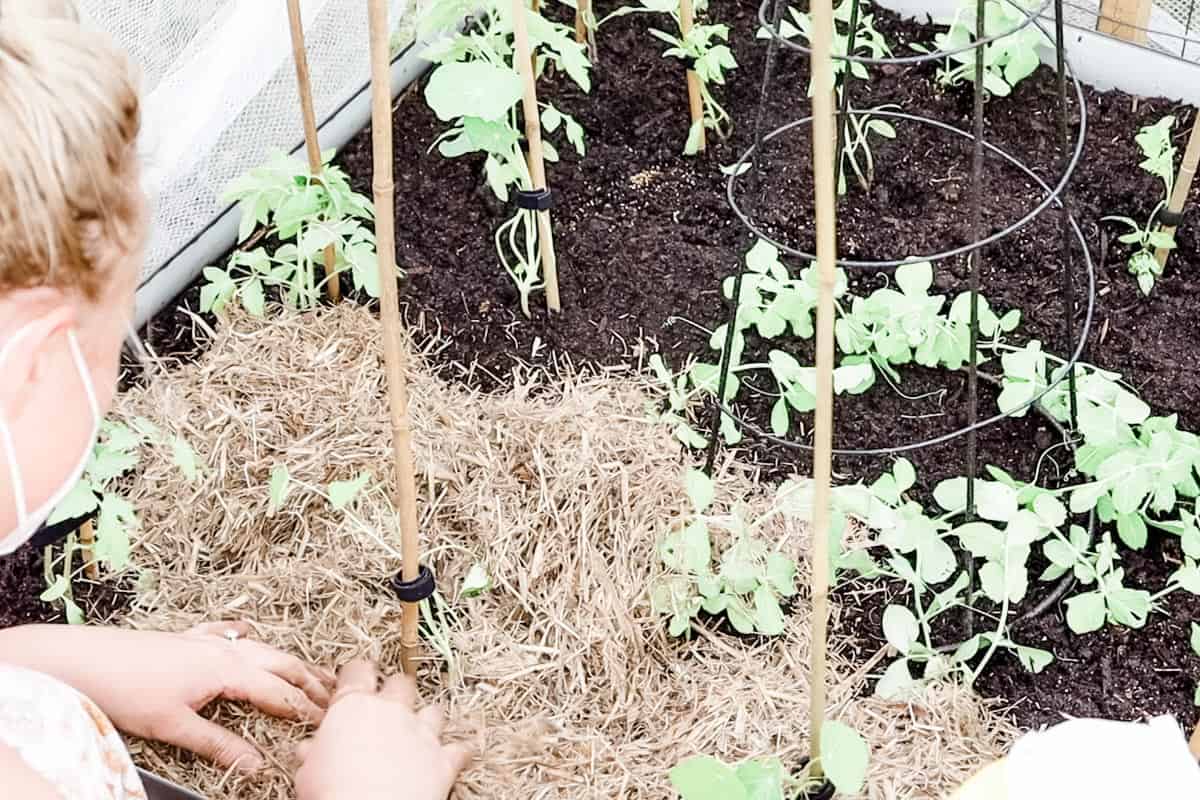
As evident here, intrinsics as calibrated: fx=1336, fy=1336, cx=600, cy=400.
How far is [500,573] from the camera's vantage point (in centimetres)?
161

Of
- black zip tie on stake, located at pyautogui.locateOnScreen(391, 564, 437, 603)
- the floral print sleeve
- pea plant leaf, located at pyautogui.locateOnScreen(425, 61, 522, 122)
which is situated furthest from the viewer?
pea plant leaf, located at pyautogui.locateOnScreen(425, 61, 522, 122)

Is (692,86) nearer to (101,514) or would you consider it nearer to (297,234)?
(297,234)

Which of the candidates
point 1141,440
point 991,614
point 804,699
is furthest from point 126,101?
point 1141,440

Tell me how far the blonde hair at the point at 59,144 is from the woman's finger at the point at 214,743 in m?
0.69

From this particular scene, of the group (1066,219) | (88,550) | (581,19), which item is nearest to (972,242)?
(1066,219)

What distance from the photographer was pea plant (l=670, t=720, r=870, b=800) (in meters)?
1.11

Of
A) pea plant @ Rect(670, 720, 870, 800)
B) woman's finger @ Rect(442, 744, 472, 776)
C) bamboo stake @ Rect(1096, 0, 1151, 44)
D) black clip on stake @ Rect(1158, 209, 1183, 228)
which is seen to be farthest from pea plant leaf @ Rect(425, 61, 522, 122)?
bamboo stake @ Rect(1096, 0, 1151, 44)

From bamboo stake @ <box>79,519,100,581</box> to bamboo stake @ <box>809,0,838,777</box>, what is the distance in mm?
871

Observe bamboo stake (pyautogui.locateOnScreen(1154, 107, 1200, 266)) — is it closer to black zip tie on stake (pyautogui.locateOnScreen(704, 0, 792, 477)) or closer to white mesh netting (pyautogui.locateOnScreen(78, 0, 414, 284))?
black zip tie on stake (pyautogui.locateOnScreen(704, 0, 792, 477))

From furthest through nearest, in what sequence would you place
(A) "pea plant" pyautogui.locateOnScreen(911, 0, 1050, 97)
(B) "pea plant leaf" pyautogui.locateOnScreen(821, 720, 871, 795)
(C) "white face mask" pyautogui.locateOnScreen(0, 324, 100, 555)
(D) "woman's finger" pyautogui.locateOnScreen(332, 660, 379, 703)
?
(A) "pea plant" pyautogui.locateOnScreen(911, 0, 1050, 97), (D) "woman's finger" pyautogui.locateOnScreen(332, 660, 379, 703), (B) "pea plant leaf" pyautogui.locateOnScreen(821, 720, 871, 795), (C) "white face mask" pyautogui.locateOnScreen(0, 324, 100, 555)

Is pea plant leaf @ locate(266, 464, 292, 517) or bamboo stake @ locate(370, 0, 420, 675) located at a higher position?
bamboo stake @ locate(370, 0, 420, 675)

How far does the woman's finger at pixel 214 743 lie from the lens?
139cm

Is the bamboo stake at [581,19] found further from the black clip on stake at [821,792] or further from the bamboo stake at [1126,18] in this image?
the black clip on stake at [821,792]

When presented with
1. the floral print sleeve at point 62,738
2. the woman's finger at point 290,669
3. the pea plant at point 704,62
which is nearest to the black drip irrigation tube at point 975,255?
the pea plant at point 704,62
